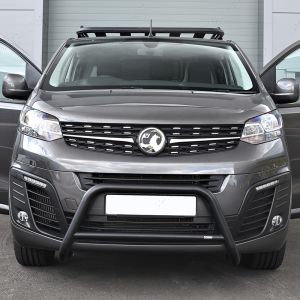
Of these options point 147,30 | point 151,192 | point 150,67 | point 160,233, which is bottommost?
point 160,233

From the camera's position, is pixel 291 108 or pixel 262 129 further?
pixel 291 108

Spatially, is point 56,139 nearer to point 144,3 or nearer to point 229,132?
point 229,132

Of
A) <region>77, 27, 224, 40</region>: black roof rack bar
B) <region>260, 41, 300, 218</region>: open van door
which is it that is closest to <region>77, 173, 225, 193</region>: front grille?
<region>260, 41, 300, 218</region>: open van door

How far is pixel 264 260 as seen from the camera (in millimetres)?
3598

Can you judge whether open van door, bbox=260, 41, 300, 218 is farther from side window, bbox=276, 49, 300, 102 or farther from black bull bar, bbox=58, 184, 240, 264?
black bull bar, bbox=58, 184, 240, 264

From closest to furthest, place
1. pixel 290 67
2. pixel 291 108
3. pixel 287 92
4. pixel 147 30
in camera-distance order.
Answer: pixel 287 92 → pixel 291 108 → pixel 147 30 → pixel 290 67

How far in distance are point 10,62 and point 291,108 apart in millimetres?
2170

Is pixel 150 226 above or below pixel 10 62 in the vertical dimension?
below

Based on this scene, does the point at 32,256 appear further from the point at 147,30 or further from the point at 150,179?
the point at 147,30

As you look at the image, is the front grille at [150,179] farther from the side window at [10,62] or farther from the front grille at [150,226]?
the side window at [10,62]

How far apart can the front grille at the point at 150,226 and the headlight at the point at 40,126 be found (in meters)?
0.45

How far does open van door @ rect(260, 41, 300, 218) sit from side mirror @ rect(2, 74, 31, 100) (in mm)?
Answer: 1728

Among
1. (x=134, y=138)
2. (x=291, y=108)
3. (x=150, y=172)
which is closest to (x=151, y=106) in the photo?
(x=134, y=138)

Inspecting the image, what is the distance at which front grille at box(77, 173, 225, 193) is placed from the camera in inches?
117
